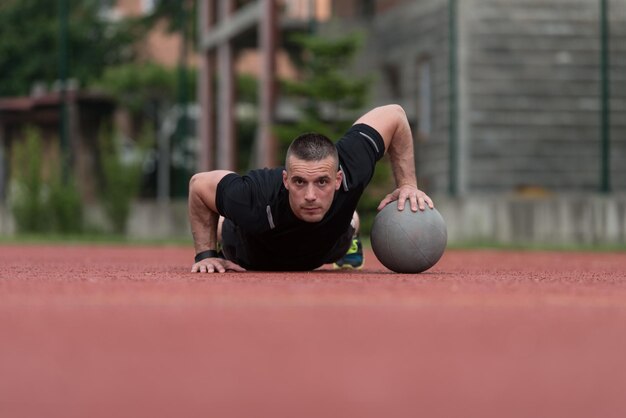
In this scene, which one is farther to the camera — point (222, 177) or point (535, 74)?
point (535, 74)

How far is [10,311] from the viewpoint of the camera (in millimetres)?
6406

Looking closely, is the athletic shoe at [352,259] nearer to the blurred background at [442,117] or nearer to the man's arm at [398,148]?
the man's arm at [398,148]

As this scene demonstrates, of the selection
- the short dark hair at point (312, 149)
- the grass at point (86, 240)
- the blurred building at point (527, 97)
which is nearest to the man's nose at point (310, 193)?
the short dark hair at point (312, 149)

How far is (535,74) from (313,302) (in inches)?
707

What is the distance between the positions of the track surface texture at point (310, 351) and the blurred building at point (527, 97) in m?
15.3

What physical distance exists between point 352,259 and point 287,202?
6.42ft

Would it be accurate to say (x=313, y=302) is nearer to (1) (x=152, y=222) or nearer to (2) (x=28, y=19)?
(1) (x=152, y=222)

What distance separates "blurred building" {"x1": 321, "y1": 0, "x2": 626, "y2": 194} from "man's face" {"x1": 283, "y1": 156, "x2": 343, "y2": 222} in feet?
45.0

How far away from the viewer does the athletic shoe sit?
Answer: 1102cm

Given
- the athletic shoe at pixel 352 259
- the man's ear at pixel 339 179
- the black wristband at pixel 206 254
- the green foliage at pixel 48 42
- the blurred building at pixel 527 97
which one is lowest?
the athletic shoe at pixel 352 259

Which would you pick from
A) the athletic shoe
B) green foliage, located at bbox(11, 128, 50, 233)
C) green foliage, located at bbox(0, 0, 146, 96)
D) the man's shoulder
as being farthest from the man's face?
green foliage, located at bbox(0, 0, 146, 96)

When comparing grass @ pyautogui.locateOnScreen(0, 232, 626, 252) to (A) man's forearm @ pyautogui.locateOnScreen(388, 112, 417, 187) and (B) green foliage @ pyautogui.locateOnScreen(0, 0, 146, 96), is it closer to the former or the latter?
(A) man's forearm @ pyautogui.locateOnScreen(388, 112, 417, 187)

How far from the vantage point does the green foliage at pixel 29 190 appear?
2552 cm

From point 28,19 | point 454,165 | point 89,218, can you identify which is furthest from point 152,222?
point 28,19
